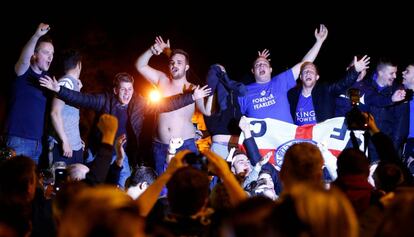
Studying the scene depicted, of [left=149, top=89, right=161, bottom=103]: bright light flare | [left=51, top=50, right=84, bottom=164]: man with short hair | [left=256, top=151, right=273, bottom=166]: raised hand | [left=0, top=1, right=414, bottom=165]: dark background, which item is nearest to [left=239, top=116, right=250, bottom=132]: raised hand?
[left=256, top=151, right=273, bottom=166]: raised hand

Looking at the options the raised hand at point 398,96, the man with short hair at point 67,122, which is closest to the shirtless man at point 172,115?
Answer: the man with short hair at point 67,122

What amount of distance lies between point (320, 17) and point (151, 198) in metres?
10.3

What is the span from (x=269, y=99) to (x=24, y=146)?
3825 millimetres

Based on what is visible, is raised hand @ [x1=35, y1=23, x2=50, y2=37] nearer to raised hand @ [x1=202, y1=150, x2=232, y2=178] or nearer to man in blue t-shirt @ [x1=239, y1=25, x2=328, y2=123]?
man in blue t-shirt @ [x1=239, y1=25, x2=328, y2=123]

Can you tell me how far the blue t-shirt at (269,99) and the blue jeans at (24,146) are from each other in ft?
10.9

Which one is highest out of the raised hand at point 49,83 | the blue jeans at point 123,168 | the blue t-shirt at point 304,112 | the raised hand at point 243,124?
the raised hand at point 49,83

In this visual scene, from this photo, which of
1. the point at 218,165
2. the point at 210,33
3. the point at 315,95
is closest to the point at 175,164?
the point at 218,165

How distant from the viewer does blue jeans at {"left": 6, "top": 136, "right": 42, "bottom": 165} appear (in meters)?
7.39

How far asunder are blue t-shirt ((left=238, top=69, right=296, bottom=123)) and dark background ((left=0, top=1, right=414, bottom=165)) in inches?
127

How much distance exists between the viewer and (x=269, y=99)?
889 cm

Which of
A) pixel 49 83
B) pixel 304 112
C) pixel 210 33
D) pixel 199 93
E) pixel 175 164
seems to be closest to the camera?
pixel 175 164

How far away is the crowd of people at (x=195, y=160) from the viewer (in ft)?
7.57

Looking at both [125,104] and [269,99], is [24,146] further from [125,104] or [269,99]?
[269,99]

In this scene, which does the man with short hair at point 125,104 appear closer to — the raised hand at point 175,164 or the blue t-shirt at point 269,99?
the blue t-shirt at point 269,99
